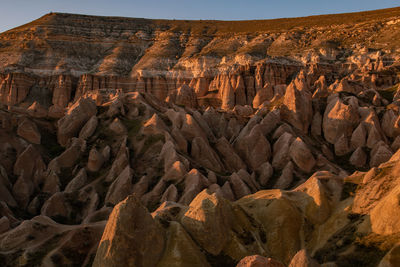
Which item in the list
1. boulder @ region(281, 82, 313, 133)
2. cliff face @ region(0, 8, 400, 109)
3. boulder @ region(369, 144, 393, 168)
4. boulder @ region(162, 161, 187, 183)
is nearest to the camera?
boulder @ region(162, 161, 187, 183)

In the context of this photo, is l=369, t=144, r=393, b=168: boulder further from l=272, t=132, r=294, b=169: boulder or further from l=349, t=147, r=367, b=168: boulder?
l=272, t=132, r=294, b=169: boulder

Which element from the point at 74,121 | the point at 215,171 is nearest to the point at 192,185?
the point at 215,171

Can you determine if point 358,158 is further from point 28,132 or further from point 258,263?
point 28,132

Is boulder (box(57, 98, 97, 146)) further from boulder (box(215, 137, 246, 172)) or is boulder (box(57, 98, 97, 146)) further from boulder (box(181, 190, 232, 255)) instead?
boulder (box(181, 190, 232, 255))

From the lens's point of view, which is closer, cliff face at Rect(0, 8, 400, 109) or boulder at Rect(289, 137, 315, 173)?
boulder at Rect(289, 137, 315, 173)

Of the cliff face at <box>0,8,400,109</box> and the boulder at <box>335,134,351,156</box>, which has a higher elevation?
the cliff face at <box>0,8,400,109</box>

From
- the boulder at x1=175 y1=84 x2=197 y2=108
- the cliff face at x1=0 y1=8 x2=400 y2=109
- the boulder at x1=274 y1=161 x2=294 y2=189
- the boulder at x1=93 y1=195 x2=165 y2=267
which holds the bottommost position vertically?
the boulder at x1=274 y1=161 x2=294 y2=189

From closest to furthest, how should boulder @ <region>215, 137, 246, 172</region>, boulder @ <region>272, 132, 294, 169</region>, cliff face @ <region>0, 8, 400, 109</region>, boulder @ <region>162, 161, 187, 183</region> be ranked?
boulder @ <region>162, 161, 187, 183</region> → boulder @ <region>272, 132, 294, 169</region> → boulder @ <region>215, 137, 246, 172</region> → cliff face @ <region>0, 8, 400, 109</region>

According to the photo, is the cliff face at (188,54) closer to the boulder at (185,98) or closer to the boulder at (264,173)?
the boulder at (185,98)

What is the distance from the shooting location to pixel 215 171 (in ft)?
152

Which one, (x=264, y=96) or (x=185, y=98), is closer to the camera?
(x=185, y=98)

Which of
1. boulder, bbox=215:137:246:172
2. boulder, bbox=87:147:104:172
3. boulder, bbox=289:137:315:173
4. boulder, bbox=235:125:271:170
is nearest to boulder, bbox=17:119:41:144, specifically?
boulder, bbox=87:147:104:172

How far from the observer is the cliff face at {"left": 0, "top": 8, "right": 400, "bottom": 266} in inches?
854

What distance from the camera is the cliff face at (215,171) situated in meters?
21.7
